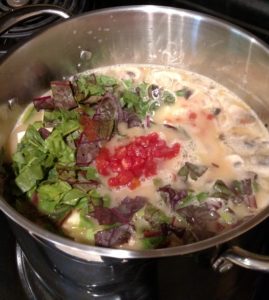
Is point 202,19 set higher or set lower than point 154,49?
higher

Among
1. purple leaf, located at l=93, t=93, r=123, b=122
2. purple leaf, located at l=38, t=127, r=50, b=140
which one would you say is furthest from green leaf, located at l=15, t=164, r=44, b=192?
purple leaf, located at l=93, t=93, r=123, b=122

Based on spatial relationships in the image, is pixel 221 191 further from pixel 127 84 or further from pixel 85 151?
pixel 127 84

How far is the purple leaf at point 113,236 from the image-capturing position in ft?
3.66

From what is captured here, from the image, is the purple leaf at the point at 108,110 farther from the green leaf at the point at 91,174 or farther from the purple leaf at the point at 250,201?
the purple leaf at the point at 250,201

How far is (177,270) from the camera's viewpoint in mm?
958

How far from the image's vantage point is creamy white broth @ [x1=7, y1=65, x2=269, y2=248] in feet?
4.19

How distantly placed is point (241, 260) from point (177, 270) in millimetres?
133

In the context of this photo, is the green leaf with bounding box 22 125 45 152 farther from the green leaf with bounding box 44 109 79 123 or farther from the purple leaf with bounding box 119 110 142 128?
the purple leaf with bounding box 119 110 142 128

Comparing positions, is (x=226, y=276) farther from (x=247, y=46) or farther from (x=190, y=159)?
(x=247, y=46)

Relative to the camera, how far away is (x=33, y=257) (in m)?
1.11

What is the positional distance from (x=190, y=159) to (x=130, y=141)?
174 millimetres

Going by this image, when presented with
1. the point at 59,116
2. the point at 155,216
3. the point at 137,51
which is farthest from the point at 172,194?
the point at 137,51

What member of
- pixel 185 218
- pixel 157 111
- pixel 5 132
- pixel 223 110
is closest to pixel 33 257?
pixel 185 218

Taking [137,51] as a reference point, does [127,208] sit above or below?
below
